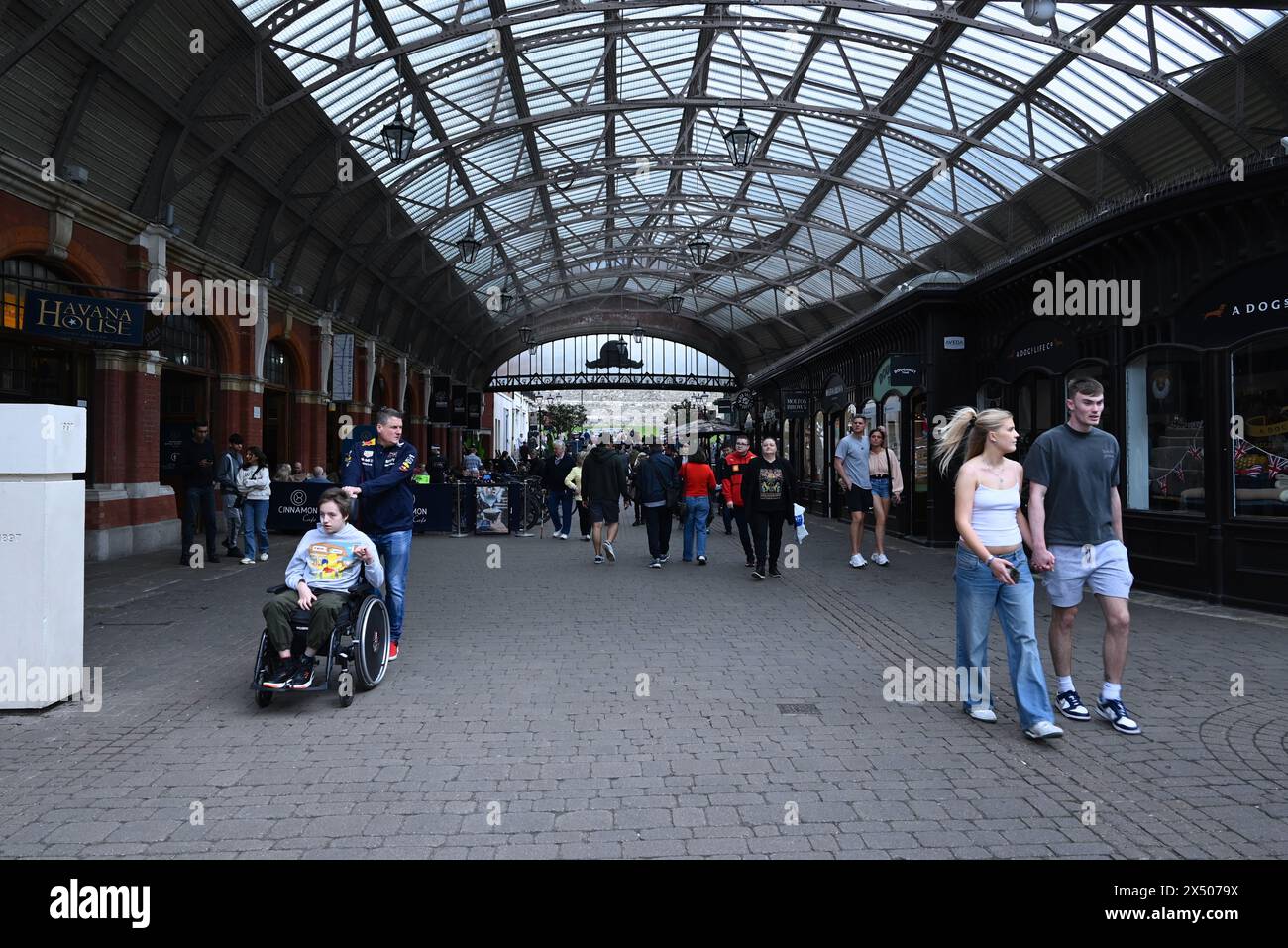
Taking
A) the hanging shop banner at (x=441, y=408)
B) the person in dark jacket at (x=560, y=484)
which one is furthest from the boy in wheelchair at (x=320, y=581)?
the hanging shop banner at (x=441, y=408)

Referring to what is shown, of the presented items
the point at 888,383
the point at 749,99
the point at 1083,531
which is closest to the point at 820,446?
the point at 888,383

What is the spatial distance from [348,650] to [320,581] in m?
0.45

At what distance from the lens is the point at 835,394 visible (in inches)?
808

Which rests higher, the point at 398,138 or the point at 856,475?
the point at 398,138

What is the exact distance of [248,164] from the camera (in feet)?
57.4

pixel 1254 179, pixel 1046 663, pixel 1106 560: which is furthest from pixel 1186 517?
pixel 1106 560

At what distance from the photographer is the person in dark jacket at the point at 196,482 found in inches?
483

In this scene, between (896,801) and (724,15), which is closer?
(896,801)

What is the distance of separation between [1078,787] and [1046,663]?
2.64m

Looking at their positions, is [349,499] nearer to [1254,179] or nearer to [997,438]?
[997,438]

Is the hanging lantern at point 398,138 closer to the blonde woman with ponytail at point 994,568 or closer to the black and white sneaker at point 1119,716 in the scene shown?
the blonde woman with ponytail at point 994,568

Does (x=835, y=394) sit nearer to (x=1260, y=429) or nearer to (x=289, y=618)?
(x=1260, y=429)

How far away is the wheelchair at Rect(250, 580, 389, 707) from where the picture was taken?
504 cm

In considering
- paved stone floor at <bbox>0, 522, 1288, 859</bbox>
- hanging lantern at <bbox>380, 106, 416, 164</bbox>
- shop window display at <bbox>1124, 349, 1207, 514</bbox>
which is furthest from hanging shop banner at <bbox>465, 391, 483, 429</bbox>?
shop window display at <bbox>1124, 349, 1207, 514</bbox>
